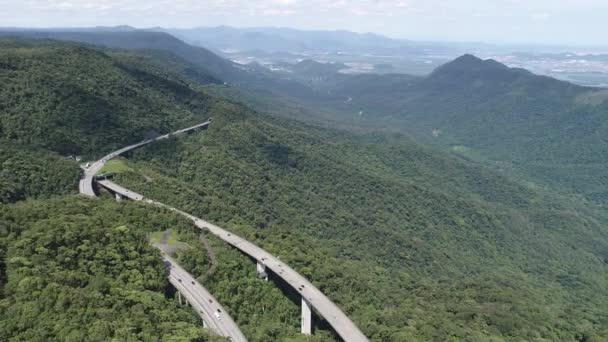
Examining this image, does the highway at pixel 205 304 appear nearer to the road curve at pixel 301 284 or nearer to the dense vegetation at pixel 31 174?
the road curve at pixel 301 284

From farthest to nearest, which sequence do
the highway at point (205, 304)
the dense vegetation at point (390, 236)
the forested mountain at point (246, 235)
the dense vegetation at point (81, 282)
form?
the dense vegetation at point (390, 236)
the highway at point (205, 304)
the forested mountain at point (246, 235)
the dense vegetation at point (81, 282)

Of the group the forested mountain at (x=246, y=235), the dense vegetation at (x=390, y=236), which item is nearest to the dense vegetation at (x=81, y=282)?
the forested mountain at (x=246, y=235)

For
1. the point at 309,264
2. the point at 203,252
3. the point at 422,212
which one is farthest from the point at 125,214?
the point at 422,212

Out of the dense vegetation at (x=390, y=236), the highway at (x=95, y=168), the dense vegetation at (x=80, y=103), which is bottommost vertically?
the dense vegetation at (x=390, y=236)

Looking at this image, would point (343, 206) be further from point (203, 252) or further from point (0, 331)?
point (0, 331)

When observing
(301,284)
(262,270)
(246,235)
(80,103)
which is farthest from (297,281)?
(80,103)

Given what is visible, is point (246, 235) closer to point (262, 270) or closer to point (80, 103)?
point (262, 270)
